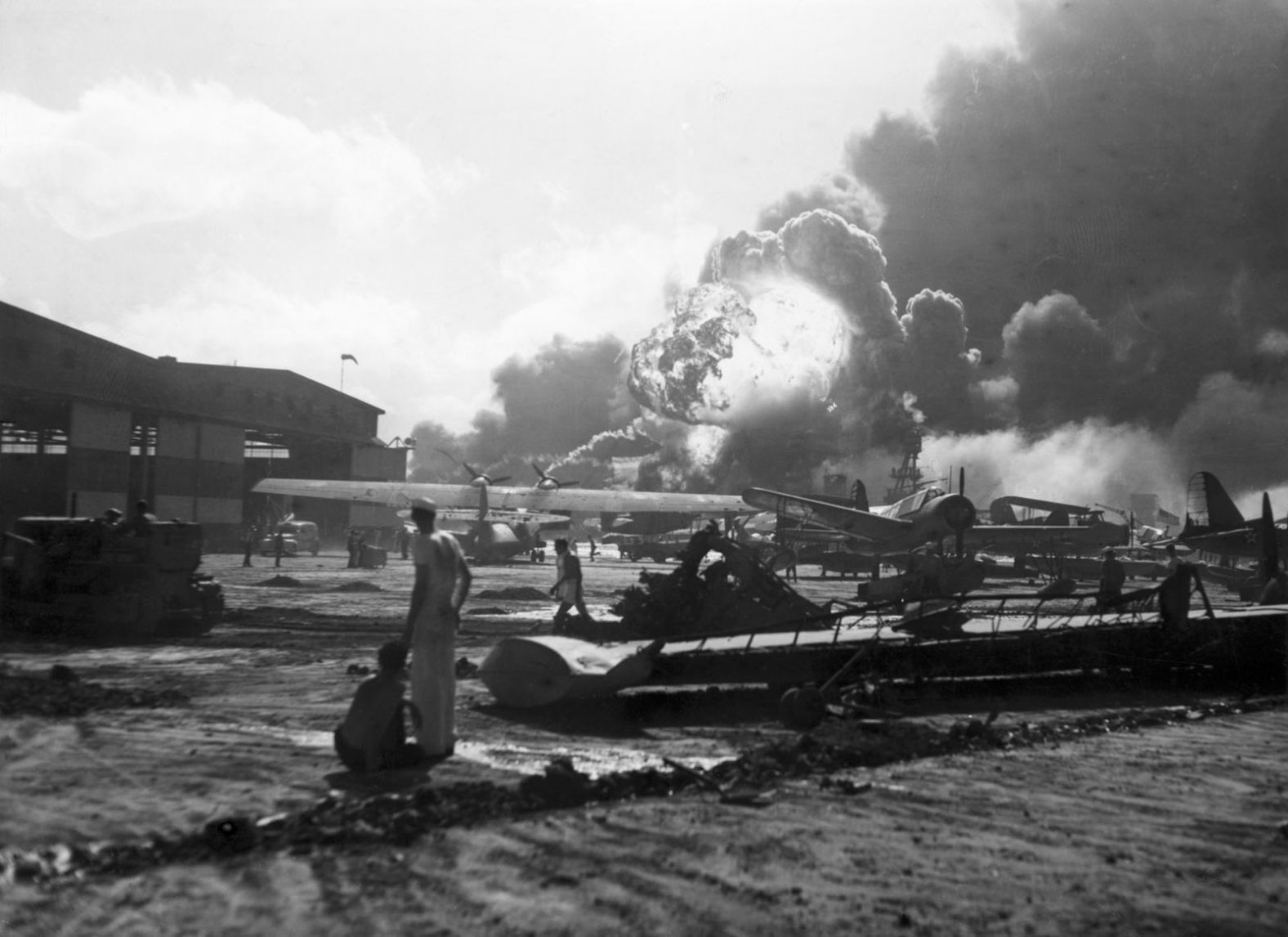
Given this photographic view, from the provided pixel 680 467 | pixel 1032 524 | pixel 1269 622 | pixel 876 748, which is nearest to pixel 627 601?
pixel 876 748

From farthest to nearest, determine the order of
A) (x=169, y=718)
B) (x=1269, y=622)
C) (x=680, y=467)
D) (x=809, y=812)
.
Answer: (x=680, y=467) → (x=1269, y=622) → (x=169, y=718) → (x=809, y=812)

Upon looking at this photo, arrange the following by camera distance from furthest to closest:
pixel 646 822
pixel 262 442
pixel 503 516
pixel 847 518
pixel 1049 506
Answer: pixel 262 442, pixel 503 516, pixel 1049 506, pixel 847 518, pixel 646 822

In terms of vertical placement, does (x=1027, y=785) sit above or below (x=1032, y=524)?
below

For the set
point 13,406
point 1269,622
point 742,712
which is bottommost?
A: point 742,712

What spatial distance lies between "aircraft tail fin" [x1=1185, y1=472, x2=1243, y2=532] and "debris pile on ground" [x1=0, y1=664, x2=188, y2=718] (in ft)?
89.7

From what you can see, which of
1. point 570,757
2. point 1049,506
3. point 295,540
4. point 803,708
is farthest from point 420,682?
point 295,540

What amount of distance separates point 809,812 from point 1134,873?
1.67 meters

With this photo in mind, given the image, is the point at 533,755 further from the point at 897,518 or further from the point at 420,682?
the point at 897,518

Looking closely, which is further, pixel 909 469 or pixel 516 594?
pixel 909 469

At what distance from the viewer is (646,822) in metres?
5.41

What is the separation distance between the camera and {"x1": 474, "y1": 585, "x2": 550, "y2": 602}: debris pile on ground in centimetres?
2414

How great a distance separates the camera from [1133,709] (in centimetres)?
965

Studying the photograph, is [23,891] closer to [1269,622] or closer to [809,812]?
[809,812]

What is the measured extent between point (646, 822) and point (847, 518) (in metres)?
24.2
